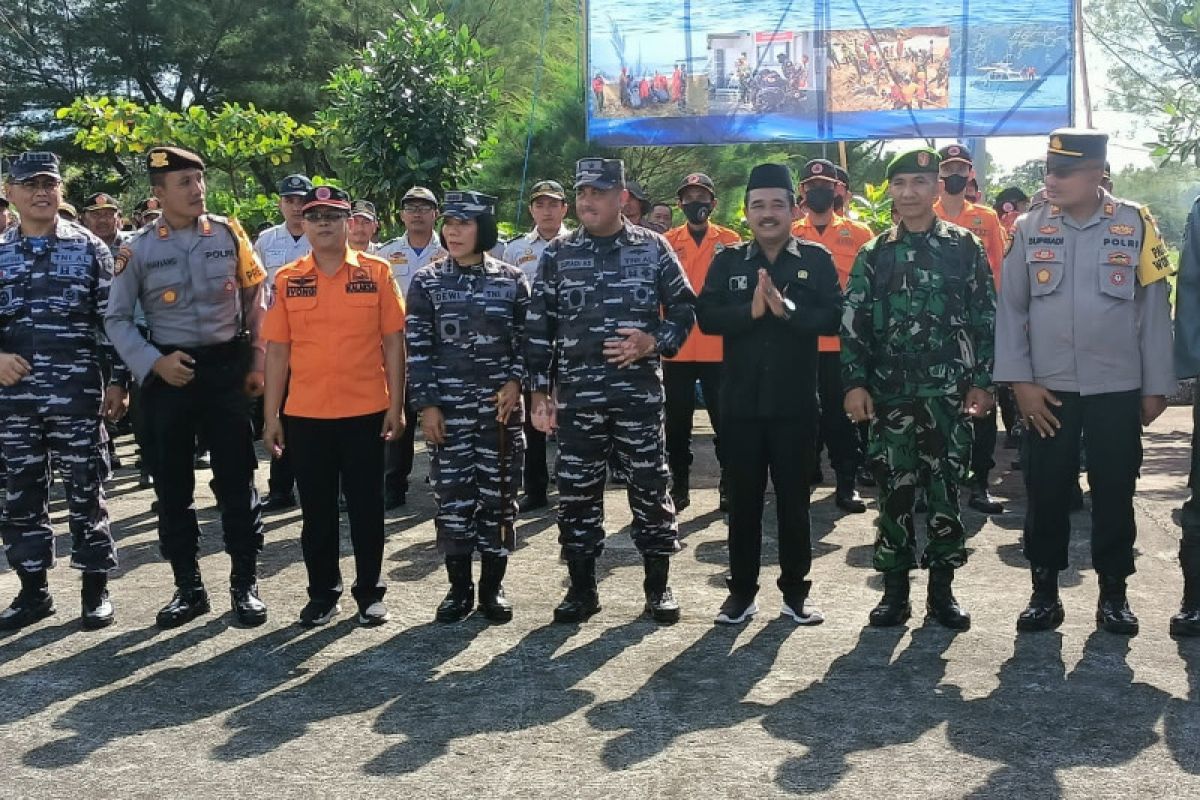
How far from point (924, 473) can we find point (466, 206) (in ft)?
7.47

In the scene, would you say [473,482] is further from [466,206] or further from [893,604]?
[893,604]

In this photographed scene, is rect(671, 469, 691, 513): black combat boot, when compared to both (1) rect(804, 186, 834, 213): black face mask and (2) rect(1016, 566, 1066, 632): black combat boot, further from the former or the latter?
(2) rect(1016, 566, 1066, 632): black combat boot

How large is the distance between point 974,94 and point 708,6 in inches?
108

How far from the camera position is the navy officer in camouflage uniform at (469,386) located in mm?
5863

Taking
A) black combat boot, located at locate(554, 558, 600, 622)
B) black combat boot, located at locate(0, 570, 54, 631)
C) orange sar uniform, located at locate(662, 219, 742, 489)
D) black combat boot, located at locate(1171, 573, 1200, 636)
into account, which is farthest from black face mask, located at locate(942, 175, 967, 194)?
black combat boot, located at locate(0, 570, 54, 631)

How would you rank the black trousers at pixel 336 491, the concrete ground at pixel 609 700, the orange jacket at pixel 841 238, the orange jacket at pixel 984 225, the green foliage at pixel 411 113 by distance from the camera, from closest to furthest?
the concrete ground at pixel 609 700 < the black trousers at pixel 336 491 < the orange jacket at pixel 984 225 < the orange jacket at pixel 841 238 < the green foliage at pixel 411 113

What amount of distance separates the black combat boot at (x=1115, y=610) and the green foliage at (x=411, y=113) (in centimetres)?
729

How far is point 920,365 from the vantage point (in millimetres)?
5676

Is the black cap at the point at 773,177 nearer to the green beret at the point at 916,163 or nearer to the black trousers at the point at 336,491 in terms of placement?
the green beret at the point at 916,163

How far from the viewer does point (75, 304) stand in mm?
6020

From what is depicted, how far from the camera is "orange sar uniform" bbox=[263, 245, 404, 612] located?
19.2ft

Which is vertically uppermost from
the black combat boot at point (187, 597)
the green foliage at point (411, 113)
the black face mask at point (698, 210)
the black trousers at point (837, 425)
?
the green foliage at point (411, 113)

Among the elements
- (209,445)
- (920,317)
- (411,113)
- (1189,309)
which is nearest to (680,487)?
(920,317)

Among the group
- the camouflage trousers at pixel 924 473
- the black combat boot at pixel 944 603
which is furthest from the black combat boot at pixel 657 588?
the black combat boot at pixel 944 603
